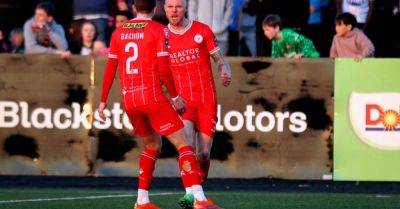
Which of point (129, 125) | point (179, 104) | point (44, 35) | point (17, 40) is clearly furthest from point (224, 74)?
point (17, 40)

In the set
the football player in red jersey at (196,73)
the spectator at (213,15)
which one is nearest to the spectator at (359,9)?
the spectator at (213,15)

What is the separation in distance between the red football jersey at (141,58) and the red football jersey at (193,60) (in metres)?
0.85

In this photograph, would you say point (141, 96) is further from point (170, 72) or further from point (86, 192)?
point (86, 192)

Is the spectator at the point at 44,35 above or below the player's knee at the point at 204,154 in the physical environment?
above

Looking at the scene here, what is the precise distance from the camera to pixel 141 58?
1256 cm

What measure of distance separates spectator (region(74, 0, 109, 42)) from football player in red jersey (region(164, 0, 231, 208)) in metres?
5.50

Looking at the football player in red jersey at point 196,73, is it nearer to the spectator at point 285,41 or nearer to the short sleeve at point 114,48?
the short sleeve at point 114,48

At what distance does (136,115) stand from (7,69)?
4.63m

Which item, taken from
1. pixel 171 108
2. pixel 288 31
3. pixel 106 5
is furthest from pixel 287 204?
pixel 106 5

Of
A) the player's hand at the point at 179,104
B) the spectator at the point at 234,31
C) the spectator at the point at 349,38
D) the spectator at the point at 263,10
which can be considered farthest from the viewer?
the spectator at the point at 234,31

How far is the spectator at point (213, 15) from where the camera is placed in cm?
1830

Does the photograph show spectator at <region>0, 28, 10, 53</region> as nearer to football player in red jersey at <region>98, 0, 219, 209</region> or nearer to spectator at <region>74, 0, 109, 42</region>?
spectator at <region>74, 0, 109, 42</region>

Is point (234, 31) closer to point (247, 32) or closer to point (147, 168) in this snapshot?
point (247, 32)

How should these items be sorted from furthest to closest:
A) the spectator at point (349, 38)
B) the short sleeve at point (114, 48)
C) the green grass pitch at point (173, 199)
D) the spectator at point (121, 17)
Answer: the spectator at point (121, 17)
the spectator at point (349, 38)
the green grass pitch at point (173, 199)
the short sleeve at point (114, 48)
